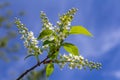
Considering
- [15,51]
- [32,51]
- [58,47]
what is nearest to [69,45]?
[58,47]

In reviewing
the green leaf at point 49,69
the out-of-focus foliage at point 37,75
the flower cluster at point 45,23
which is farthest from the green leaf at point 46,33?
the out-of-focus foliage at point 37,75

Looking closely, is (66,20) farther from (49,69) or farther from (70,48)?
(49,69)

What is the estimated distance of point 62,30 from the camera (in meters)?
2.28

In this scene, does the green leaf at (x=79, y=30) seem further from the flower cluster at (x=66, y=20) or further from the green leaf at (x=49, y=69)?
the green leaf at (x=49, y=69)

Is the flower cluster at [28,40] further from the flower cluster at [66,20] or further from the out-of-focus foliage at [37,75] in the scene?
the out-of-focus foliage at [37,75]

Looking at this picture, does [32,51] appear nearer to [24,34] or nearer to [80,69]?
[24,34]

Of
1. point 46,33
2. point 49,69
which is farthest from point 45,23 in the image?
point 49,69

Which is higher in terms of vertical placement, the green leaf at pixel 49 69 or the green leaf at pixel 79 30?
the green leaf at pixel 79 30

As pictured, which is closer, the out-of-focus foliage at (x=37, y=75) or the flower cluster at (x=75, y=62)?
the flower cluster at (x=75, y=62)

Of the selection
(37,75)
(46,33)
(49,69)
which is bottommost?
(49,69)

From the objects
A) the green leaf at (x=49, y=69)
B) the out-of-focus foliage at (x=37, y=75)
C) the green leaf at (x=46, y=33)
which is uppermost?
the out-of-focus foliage at (x=37, y=75)

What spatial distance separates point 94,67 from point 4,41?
63.1 feet

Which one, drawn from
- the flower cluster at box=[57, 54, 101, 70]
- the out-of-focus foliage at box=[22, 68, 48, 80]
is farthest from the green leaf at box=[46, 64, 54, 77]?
the out-of-focus foliage at box=[22, 68, 48, 80]

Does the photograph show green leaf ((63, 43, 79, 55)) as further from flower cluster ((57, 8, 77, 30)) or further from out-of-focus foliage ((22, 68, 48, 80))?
out-of-focus foliage ((22, 68, 48, 80))
